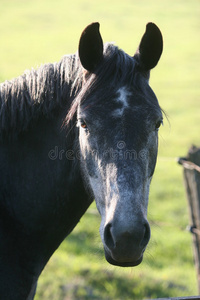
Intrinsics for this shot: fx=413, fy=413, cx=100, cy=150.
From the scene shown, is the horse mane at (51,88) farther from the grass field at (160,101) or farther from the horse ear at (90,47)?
the grass field at (160,101)

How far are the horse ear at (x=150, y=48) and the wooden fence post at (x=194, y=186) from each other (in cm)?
221

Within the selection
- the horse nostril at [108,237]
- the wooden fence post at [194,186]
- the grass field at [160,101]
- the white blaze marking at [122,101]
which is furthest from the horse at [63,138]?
the wooden fence post at [194,186]

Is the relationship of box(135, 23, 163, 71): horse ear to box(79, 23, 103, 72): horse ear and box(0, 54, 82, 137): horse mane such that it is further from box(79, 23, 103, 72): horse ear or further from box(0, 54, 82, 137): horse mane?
box(0, 54, 82, 137): horse mane

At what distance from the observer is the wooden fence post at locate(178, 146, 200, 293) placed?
5332 mm

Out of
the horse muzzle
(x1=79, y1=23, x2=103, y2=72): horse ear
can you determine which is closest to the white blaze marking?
(x1=79, y1=23, x2=103, y2=72): horse ear

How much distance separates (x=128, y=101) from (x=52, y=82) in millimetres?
743

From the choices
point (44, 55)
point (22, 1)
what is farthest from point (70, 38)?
point (22, 1)

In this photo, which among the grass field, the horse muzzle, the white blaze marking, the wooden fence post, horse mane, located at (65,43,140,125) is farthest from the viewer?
the grass field

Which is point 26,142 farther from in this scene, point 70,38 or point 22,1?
point 22,1

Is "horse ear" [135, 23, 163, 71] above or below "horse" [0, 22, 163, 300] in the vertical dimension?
above

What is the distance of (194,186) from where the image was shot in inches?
214

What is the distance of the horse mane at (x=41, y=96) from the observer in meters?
3.30

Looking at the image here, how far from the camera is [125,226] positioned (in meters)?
2.54

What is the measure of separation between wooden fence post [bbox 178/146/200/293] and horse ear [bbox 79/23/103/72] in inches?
96.4
